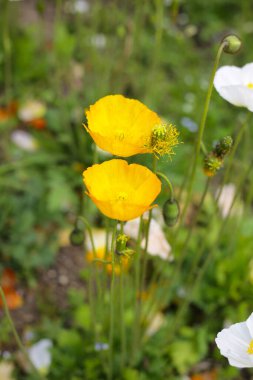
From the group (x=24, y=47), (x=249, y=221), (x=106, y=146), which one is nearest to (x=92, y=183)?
(x=106, y=146)

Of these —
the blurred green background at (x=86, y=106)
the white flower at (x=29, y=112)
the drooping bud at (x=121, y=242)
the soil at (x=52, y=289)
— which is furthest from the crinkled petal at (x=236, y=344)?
the white flower at (x=29, y=112)

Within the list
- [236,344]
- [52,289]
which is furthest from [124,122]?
[52,289]

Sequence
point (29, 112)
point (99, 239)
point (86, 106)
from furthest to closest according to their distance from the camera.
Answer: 1. point (29, 112)
2. point (86, 106)
3. point (99, 239)

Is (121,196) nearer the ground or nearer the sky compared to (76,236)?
nearer the sky

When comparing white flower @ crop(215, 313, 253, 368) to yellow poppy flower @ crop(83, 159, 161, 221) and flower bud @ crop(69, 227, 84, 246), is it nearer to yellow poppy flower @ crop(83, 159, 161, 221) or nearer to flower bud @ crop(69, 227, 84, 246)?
yellow poppy flower @ crop(83, 159, 161, 221)

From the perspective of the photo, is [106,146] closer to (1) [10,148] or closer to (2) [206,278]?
(2) [206,278]

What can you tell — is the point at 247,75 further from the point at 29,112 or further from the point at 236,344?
the point at 29,112
